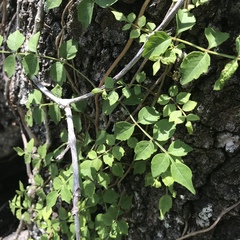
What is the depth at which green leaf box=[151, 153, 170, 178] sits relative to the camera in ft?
3.10

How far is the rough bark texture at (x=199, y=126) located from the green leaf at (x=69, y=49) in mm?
58

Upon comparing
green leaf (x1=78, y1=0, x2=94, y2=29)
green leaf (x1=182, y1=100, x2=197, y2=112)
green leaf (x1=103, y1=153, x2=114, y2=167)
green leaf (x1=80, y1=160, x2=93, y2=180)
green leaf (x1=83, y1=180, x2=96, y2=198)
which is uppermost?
green leaf (x1=78, y1=0, x2=94, y2=29)

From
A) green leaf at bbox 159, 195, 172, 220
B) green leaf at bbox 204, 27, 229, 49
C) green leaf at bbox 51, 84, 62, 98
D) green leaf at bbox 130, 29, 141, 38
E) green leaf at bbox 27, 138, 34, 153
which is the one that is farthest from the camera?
green leaf at bbox 27, 138, 34, 153

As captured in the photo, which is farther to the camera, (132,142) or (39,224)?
(39,224)

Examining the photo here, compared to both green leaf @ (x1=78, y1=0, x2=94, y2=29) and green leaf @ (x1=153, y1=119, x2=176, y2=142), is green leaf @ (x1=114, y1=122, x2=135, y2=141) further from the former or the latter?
green leaf @ (x1=78, y1=0, x2=94, y2=29)

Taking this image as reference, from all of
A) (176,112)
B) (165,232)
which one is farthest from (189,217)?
(176,112)

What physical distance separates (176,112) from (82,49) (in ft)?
1.26

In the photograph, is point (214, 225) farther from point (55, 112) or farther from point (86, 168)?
point (55, 112)

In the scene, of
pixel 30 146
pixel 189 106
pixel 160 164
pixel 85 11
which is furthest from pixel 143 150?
pixel 30 146

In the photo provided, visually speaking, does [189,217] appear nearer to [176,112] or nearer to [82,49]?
[176,112]

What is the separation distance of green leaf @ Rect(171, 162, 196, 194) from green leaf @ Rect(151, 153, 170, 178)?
2 centimetres

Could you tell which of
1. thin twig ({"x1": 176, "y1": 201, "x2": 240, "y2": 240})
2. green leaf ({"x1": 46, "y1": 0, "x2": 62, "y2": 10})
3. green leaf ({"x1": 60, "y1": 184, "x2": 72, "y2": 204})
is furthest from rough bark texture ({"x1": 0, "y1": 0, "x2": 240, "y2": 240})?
green leaf ({"x1": 60, "y1": 184, "x2": 72, "y2": 204})

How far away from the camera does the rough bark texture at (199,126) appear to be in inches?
38.5

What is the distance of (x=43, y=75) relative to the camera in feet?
4.31
